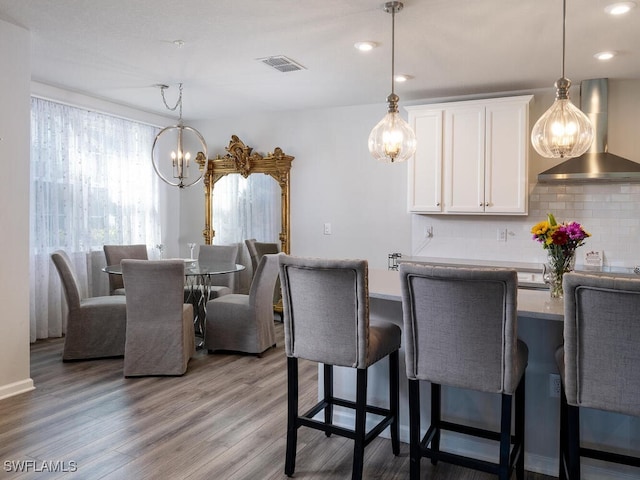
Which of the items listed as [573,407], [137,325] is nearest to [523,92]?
[573,407]

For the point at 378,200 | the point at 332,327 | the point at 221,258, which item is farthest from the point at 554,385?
the point at 221,258

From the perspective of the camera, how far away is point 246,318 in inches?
177

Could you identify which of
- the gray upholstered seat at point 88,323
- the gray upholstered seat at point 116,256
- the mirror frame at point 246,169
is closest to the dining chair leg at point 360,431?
the gray upholstered seat at point 88,323

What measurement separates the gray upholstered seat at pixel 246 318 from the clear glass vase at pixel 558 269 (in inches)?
95.8

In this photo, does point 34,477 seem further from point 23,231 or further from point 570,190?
point 570,190

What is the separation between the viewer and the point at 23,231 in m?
3.53

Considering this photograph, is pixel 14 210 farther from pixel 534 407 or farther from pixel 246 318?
pixel 534 407

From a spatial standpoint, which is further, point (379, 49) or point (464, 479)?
point (379, 49)

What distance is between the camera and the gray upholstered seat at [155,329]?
3.92 meters

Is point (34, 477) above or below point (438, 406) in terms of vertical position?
below

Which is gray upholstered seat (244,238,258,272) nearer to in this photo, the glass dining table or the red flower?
the glass dining table

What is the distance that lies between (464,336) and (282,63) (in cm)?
282

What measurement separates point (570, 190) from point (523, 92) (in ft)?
3.35

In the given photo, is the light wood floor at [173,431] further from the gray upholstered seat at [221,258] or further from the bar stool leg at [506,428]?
the gray upholstered seat at [221,258]
